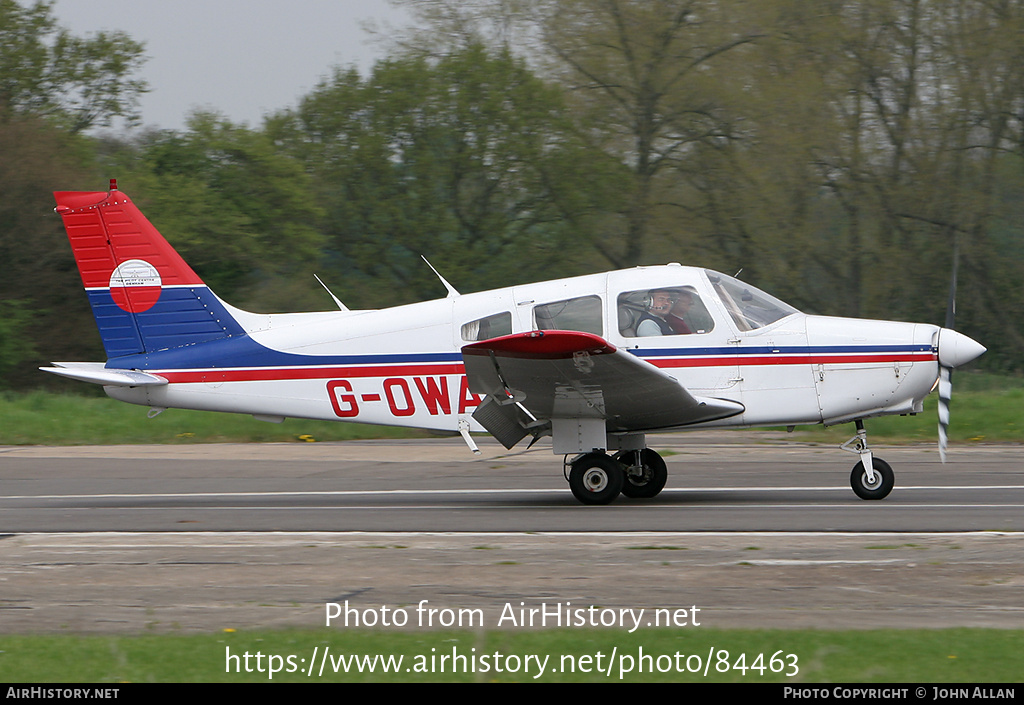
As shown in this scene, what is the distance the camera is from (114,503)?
11617mm

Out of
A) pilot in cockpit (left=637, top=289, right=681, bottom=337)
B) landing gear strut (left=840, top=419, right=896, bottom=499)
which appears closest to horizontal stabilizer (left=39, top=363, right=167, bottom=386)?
pilot in cockpit (left=637, top=289, right=681, bottom=337)

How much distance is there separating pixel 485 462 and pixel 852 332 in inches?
231

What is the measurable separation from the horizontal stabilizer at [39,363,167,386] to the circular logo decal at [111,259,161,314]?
0.73m

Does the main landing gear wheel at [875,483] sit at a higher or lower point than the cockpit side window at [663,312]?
lower

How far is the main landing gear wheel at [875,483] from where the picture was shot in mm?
10211

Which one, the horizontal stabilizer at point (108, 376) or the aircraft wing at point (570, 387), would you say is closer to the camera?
the aircraft wing at point (570, 387)

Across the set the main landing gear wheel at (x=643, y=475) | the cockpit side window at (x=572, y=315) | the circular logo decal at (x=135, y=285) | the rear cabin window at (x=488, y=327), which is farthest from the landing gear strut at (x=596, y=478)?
the circular logo decal at (x=135, y=285)

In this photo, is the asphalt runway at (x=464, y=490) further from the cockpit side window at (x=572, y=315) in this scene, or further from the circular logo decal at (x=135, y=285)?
the circular logo decal at (x=135, y=285)

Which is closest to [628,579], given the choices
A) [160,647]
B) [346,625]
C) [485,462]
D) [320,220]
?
[346,625]

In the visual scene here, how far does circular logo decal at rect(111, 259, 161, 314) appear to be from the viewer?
1174 cm

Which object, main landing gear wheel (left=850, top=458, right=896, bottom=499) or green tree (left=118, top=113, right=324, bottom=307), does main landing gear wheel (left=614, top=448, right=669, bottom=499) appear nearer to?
main landing gear wheel (left=850, top=458, right=896, bottom=499)

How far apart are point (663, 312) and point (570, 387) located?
1.35m

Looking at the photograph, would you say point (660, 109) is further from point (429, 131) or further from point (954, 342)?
point (954, 342)

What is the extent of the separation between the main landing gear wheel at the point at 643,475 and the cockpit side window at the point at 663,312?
53.9 inches
